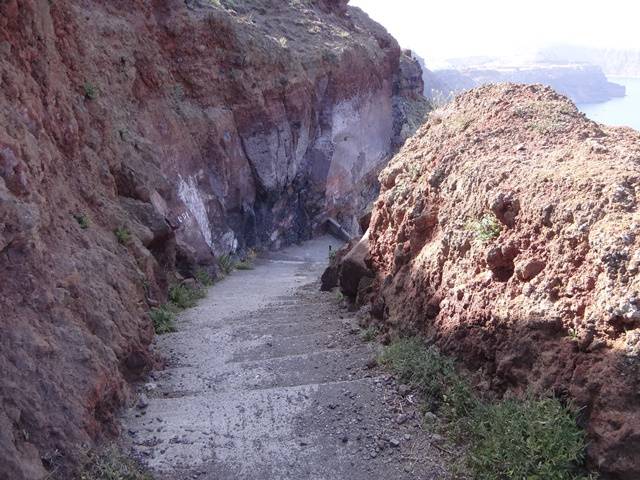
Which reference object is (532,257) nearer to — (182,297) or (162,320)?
(162,320)

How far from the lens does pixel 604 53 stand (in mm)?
33125

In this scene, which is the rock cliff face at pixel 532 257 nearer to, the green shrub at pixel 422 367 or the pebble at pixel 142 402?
the green shrub at pixel 422 367

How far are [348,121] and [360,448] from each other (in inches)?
818

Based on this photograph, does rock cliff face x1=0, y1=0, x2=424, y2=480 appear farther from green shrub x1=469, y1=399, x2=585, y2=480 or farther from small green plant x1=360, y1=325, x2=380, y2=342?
green shrub x1=469, y1=399, x2=585, y2=480

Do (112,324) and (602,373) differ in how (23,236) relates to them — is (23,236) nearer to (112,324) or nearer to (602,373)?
(112,324)

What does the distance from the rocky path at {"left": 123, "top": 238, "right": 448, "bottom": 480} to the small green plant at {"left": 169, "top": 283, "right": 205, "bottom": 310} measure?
86.2 inches

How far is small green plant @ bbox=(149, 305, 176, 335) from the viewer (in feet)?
25.2

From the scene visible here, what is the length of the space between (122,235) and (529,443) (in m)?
5.88

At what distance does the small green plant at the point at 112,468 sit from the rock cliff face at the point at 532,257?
8.29 ft

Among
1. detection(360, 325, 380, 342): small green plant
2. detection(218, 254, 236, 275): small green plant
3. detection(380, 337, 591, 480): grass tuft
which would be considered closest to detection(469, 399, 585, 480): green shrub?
detection(380, 337, 591, 480): grass tuft

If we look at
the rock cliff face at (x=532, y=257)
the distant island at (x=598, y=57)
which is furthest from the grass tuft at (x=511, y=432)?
the distant island at (x=598, y=57)

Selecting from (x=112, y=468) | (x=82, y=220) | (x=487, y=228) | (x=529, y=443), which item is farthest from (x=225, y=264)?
(x=529, y=443)

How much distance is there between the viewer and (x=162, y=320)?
26.0ft

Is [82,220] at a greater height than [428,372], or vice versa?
[82,220]
